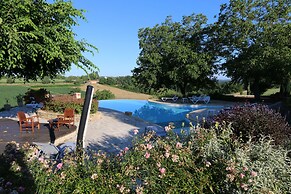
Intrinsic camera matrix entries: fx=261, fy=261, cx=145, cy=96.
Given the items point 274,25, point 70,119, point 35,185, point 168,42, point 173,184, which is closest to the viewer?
point 173,184

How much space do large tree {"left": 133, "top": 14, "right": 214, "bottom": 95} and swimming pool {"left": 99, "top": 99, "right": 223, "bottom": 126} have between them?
2898 millimetres

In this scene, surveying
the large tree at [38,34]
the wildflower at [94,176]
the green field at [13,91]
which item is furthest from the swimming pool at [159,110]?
the wildflower at [94,176]

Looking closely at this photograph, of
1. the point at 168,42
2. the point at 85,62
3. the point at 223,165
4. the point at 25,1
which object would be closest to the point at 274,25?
the point at 168,42

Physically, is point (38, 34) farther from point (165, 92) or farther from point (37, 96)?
point (165, 92)

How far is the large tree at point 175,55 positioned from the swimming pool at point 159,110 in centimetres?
290

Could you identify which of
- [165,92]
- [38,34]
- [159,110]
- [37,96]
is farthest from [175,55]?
[38,34]

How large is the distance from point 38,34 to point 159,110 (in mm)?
14556

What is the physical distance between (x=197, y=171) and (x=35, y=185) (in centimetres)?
182

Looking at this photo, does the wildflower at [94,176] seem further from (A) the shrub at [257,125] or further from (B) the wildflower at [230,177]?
(A) the shrub at [257,125]

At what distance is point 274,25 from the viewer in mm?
20797

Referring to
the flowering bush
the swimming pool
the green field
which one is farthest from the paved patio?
the green field

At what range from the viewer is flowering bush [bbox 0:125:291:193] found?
8.82 feet

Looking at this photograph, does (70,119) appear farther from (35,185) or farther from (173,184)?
(173,184)

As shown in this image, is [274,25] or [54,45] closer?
[54,45]
